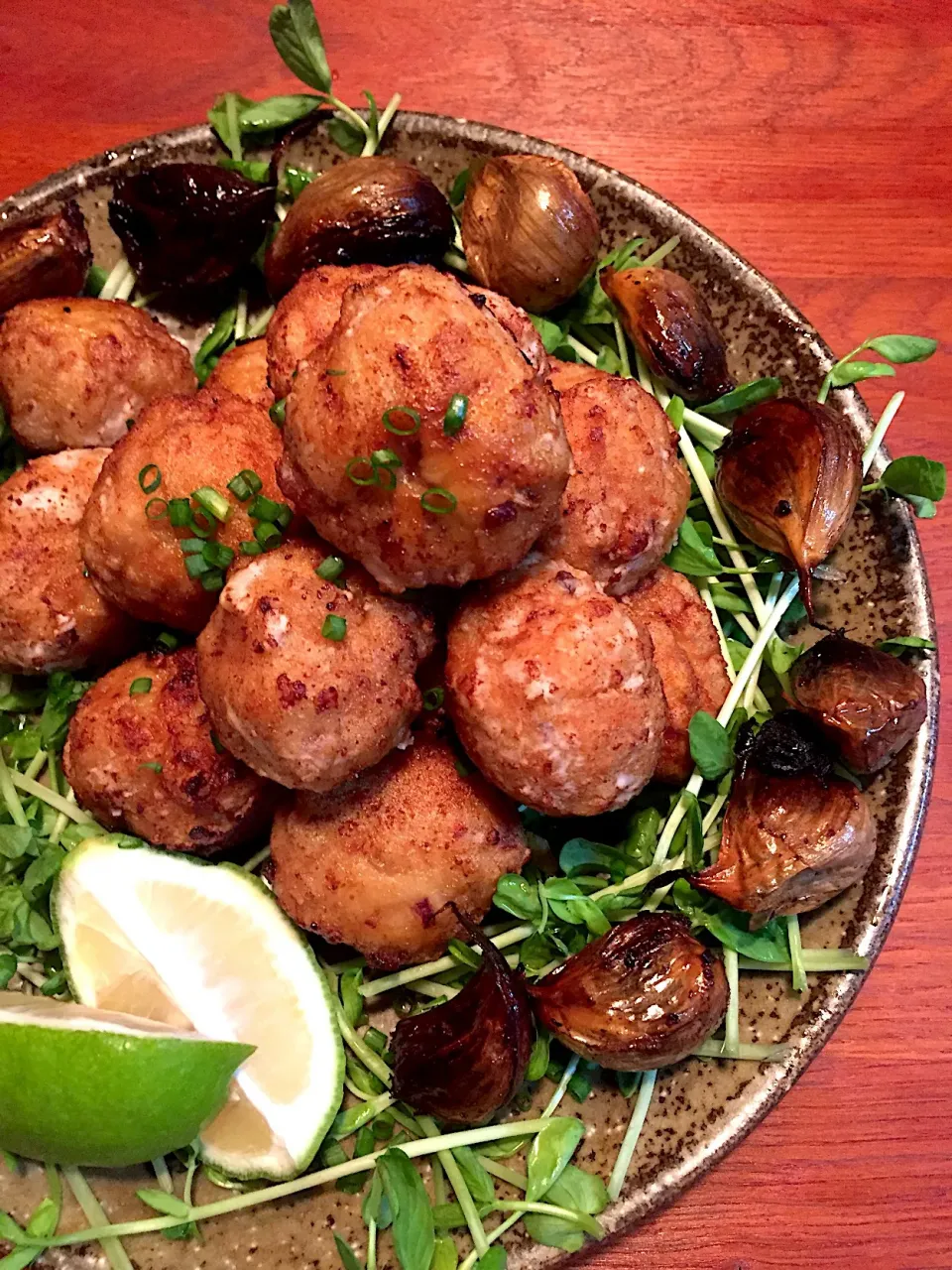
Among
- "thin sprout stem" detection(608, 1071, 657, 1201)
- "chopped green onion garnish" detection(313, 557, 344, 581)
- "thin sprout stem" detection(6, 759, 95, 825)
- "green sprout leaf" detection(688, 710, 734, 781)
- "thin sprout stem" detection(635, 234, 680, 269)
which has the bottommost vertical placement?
"thin sprout stem" detection(608, 1071, 657, 1201)

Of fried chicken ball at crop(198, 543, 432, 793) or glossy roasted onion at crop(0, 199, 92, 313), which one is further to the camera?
glossy roasted onion at crop(0, 199, 92, 313)

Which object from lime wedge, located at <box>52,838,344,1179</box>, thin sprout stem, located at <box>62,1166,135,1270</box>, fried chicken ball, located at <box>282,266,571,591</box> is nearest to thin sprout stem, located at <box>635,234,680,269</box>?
fried chicken ball, located at <box>282,266,571,591</box>

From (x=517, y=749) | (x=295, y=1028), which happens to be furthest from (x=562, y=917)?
(x=295, y=1028)

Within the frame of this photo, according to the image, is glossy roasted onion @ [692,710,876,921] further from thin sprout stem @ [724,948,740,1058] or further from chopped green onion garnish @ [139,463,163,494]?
chopped green onion garnish @ [139,463,163,494]

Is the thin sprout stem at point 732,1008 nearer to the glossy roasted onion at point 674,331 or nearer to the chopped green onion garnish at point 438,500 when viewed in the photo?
the chopped green onion garnish at point 438,500

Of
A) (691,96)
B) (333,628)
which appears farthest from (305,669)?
(691,96)
